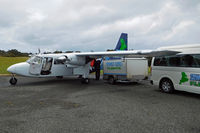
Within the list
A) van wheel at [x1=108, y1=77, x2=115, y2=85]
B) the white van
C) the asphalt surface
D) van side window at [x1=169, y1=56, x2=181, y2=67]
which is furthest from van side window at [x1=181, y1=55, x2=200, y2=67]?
van wheel at [x1=108, y1=77, x2=115, y2=85]

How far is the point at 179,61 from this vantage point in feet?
28.2

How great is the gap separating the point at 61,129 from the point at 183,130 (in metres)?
3.09

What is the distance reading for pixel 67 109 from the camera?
20.6ft

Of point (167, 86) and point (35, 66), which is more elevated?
point (35, 66)

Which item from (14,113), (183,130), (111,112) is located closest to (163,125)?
(183,130)

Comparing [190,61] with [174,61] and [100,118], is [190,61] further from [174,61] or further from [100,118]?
[100,118]

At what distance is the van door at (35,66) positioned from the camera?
13.1 meters

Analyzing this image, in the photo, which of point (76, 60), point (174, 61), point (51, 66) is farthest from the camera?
point (51, 66)

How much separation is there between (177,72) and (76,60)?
7.72 m

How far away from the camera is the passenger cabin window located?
783 centimetres

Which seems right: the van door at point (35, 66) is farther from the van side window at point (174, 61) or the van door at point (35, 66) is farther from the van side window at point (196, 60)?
the van side window at point (196, 60)

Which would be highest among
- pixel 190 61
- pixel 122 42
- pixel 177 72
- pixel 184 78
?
pixel 122 42

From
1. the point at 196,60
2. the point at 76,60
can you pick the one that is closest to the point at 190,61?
the point at 196,60

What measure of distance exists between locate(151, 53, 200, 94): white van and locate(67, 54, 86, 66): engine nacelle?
605 cm
